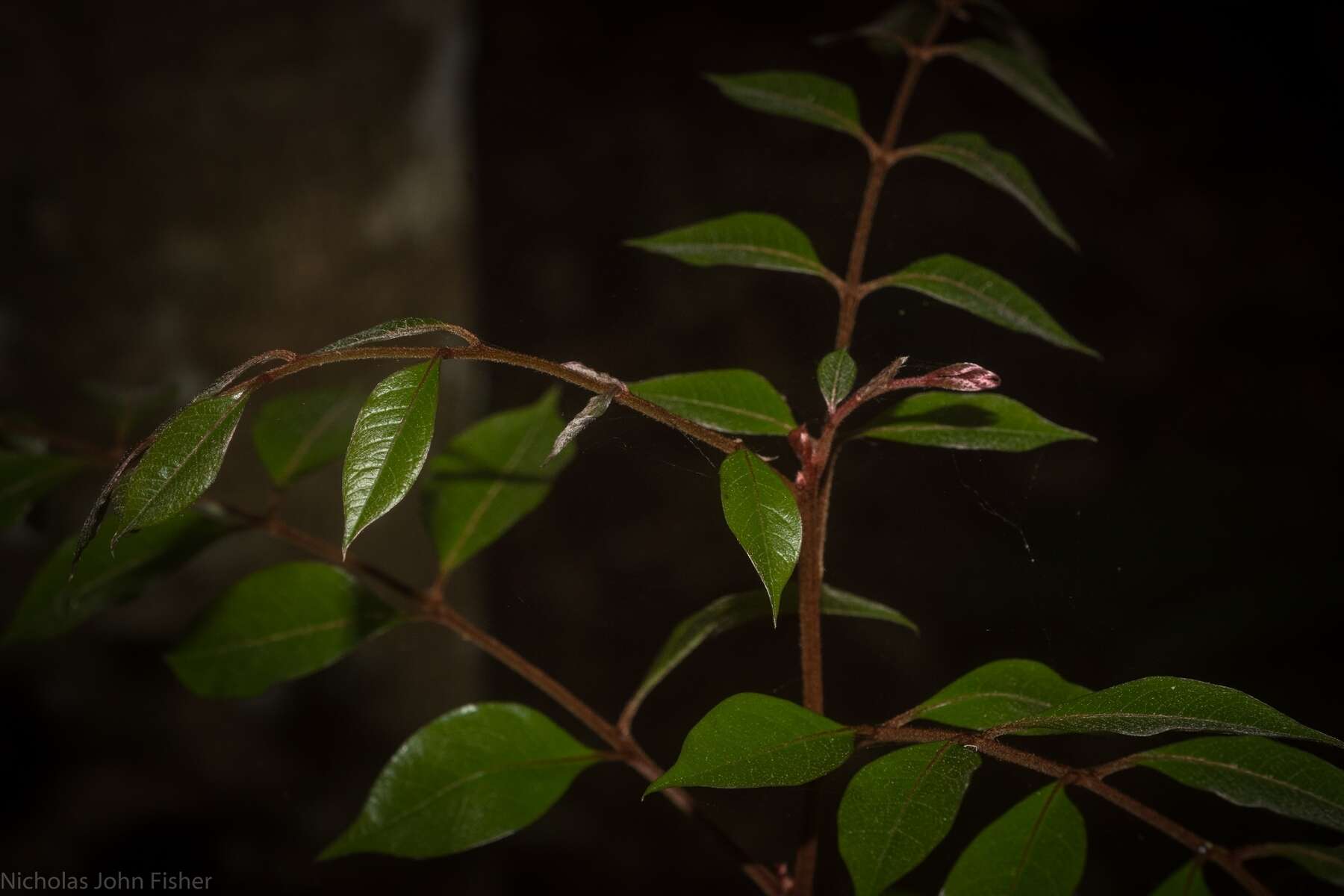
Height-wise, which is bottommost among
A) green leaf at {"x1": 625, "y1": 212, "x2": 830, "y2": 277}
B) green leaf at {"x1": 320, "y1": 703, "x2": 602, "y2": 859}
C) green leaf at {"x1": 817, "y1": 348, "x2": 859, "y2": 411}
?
green leaf at {"x1": 320, "y1": 703, "x2": 602, "y2": 859}

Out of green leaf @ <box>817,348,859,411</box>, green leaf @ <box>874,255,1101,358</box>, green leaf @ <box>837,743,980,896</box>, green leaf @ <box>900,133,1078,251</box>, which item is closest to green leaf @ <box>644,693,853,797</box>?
green leaf @ <box>837,743,980,896</box>

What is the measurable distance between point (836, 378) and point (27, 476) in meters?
0.55

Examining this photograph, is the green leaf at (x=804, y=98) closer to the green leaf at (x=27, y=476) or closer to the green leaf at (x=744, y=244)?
the green leaf at (x=744, y=244)

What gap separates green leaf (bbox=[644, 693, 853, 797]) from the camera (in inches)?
15.2

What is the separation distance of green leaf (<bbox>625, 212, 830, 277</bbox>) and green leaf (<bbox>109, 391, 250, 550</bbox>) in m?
0.27

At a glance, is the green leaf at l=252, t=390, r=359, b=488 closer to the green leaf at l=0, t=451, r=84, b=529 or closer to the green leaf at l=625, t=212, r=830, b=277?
the green leaf at l=0, t=451, r=84, b=529

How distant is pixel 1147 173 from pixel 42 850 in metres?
2.20

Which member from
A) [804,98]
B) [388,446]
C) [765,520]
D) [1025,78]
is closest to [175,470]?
[388,446]

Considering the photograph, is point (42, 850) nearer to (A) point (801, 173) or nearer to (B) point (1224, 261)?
(A) point (801, 173)

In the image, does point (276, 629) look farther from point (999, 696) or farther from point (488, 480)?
point (999, 696)

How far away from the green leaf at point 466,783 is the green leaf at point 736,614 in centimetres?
6

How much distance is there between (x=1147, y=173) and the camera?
143cm

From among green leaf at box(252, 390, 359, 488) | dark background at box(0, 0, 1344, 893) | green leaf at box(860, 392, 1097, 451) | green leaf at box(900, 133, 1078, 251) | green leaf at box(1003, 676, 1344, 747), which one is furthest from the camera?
dark background at box(0, 0, 1344, 893)

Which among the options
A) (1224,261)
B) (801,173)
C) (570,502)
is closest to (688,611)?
(570,502)
